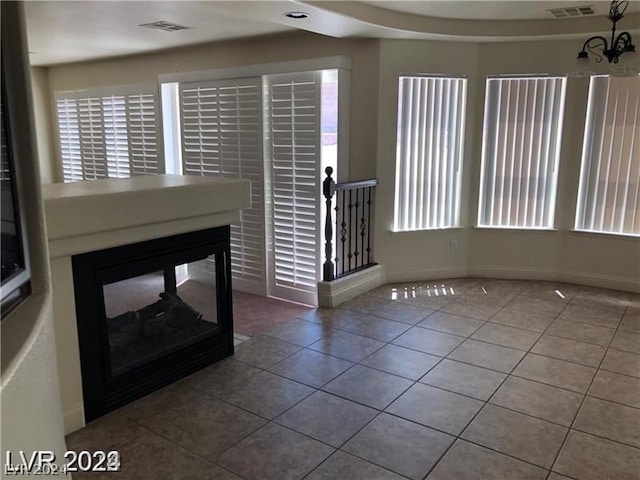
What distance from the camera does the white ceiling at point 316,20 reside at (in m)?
3.68

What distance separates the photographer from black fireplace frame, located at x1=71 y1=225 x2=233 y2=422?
8.54ft

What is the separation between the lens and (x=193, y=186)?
9.83 ft

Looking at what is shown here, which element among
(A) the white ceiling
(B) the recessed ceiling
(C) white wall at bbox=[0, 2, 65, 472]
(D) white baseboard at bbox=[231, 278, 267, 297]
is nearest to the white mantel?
(C) white wall at bbox=[0, 2, 65, 472]

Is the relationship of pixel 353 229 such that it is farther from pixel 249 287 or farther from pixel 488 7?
pixel 488 7

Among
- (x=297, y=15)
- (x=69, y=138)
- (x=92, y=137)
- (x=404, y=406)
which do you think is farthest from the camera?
(x=69, y=138)

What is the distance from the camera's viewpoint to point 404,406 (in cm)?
282

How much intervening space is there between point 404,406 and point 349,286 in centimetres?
188

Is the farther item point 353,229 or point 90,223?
point 353,229

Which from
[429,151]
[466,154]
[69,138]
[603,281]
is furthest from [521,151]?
[69,138]

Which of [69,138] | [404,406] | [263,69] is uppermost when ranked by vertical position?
[263,69]

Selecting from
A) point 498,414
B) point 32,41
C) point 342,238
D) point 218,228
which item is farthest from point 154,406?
point 32,41

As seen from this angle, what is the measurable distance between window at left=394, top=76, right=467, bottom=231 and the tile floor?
4.20 feet

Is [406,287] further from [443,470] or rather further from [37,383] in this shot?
[37,383]

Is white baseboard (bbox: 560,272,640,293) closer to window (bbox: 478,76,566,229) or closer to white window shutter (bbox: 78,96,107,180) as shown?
window (bbox: 478,76,566,229)
